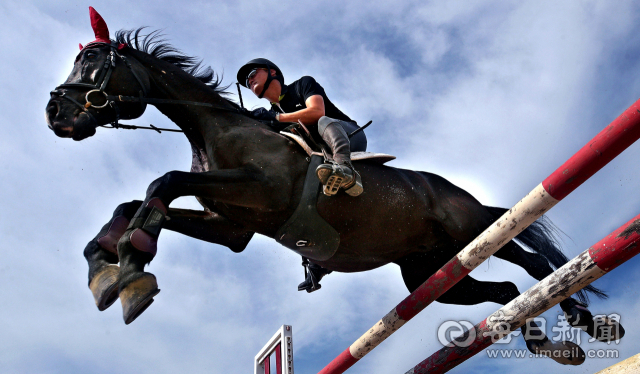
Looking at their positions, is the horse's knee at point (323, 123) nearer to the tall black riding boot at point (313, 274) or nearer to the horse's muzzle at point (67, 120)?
the tall black riding boot at point (313, 274)

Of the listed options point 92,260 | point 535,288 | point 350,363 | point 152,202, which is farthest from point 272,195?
point 535,288

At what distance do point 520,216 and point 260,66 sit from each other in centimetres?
229

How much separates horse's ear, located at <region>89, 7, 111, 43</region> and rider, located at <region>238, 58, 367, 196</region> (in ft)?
3.73

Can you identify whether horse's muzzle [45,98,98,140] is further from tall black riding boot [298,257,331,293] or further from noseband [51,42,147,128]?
tall black riding boot [298,257,331,293]

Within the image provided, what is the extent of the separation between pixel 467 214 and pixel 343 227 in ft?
3.53

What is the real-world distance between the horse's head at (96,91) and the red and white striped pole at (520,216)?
7.93 ft

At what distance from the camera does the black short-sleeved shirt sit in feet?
13.7

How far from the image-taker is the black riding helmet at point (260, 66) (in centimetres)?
422

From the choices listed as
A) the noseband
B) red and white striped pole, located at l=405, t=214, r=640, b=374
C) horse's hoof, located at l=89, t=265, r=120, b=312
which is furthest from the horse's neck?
red and white striped pole, located at l=405, t=214, r=640, b=374

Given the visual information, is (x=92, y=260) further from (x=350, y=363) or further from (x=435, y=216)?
(x=435, y=216)

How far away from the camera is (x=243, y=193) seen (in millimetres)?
3564

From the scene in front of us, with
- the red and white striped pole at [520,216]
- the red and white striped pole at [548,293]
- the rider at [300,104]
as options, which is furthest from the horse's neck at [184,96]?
the red and white striped pole at [548,293]

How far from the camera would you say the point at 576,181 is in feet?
9.12

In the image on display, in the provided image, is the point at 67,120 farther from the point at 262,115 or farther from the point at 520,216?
the point at 520,216
